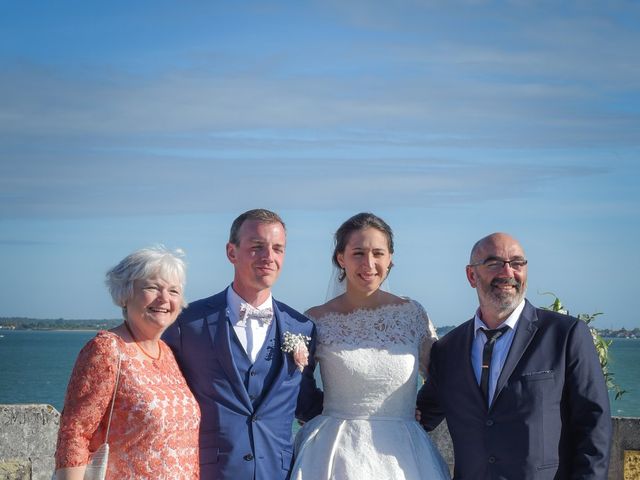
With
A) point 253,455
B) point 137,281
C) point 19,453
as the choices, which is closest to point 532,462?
point 253,455

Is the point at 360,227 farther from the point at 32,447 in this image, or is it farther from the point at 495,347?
A: the point at 32,447

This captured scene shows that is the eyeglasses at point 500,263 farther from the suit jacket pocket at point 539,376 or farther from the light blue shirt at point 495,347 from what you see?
the suit jacket pocket at point 539,376

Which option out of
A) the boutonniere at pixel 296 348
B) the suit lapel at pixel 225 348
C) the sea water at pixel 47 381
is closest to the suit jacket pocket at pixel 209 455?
the suit lapel at pixel 225 348

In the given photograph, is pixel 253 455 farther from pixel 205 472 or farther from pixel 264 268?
pixel 264 268

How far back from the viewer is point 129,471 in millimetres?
4270

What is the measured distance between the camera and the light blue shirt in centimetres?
490

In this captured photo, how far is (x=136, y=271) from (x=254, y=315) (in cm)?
88

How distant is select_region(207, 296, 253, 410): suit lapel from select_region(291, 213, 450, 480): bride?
0.60m

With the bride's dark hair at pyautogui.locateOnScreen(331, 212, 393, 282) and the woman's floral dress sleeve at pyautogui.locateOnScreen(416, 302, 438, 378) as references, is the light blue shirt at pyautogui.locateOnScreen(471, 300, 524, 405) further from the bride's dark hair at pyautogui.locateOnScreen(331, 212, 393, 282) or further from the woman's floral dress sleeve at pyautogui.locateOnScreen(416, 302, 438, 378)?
the bride's dark hair at pyautogui.locateOnScreen(331, 212, 393, 282)

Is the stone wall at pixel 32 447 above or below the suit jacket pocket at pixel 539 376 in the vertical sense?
below

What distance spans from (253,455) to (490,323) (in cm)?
140

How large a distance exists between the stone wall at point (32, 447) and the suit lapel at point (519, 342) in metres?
1.66

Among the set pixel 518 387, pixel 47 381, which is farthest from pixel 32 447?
pixel 47 381

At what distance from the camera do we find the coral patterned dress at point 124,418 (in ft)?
13.7
